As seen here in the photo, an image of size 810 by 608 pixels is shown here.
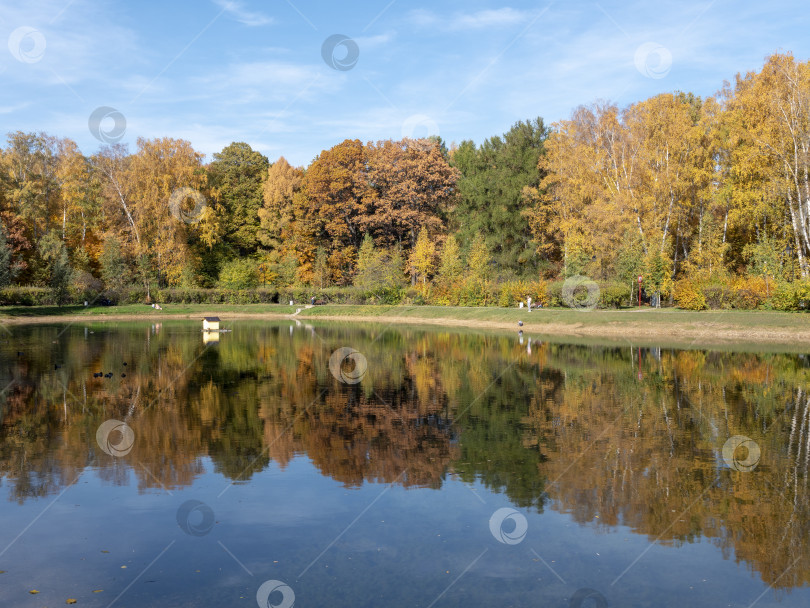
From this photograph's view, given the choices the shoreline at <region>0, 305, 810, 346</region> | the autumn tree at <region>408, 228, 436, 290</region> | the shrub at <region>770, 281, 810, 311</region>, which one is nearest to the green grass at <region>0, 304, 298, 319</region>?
the shoreline at <region>0, 305, 810, 346</region>

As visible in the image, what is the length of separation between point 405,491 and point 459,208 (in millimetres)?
64908

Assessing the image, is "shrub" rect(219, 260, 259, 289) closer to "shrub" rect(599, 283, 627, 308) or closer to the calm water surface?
"shrub" rect(599, 283, 627, 308)

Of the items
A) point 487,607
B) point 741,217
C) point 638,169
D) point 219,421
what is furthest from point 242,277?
point 487,607

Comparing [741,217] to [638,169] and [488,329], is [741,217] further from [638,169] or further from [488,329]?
[488,329]

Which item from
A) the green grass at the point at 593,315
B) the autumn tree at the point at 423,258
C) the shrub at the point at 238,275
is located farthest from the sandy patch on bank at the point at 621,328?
the shrub at the point at 238,275

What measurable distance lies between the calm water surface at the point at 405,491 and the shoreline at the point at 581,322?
55.6 ft

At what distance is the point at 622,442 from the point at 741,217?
43.3 m

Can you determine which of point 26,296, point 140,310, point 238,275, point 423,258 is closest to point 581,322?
point 423,258

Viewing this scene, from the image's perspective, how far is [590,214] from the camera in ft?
186

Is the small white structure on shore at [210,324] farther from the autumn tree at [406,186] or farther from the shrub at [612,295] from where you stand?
the autumn tree at [406,186]

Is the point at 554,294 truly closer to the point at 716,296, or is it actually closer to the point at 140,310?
the point at 716,296

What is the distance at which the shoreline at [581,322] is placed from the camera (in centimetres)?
3784

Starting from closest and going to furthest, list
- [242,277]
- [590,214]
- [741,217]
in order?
[741,217] < [590,214] < [242,277]

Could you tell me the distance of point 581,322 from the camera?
45.1m
